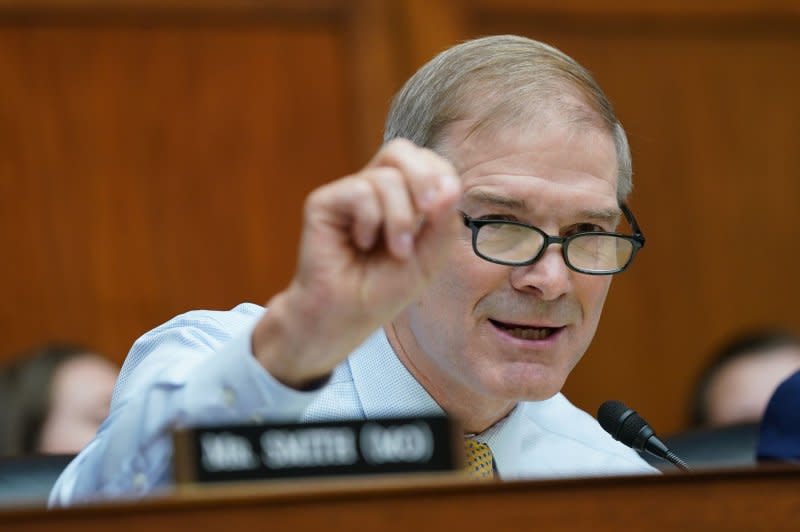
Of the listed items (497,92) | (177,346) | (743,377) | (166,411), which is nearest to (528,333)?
(497,92)

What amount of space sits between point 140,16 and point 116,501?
2.67 meters

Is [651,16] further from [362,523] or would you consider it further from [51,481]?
[362,523]

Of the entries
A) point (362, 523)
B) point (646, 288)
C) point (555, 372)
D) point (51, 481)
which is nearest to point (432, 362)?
point (555, 372)

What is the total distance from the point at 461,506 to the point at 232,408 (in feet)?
1.14

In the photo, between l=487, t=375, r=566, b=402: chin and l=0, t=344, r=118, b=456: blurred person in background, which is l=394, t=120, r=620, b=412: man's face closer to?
l=487, t=375, r=566, b=402: chin

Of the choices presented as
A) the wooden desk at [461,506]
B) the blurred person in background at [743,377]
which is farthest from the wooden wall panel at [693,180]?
the wooden desk at [461,506]

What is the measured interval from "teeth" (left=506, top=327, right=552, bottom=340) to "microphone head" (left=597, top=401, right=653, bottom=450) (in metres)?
0.13

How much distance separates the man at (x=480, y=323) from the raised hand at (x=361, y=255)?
1cm

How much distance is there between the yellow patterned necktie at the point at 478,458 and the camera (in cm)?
173

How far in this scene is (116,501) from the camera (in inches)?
37.7

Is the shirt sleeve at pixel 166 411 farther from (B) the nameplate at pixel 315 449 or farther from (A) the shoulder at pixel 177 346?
(B) the nameplate at pixel 315 449

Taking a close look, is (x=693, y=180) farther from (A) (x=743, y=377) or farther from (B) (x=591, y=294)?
(B) (x=591, y=294)

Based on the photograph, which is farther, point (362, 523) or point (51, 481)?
point (51, 481)

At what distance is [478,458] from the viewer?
5.75ft
